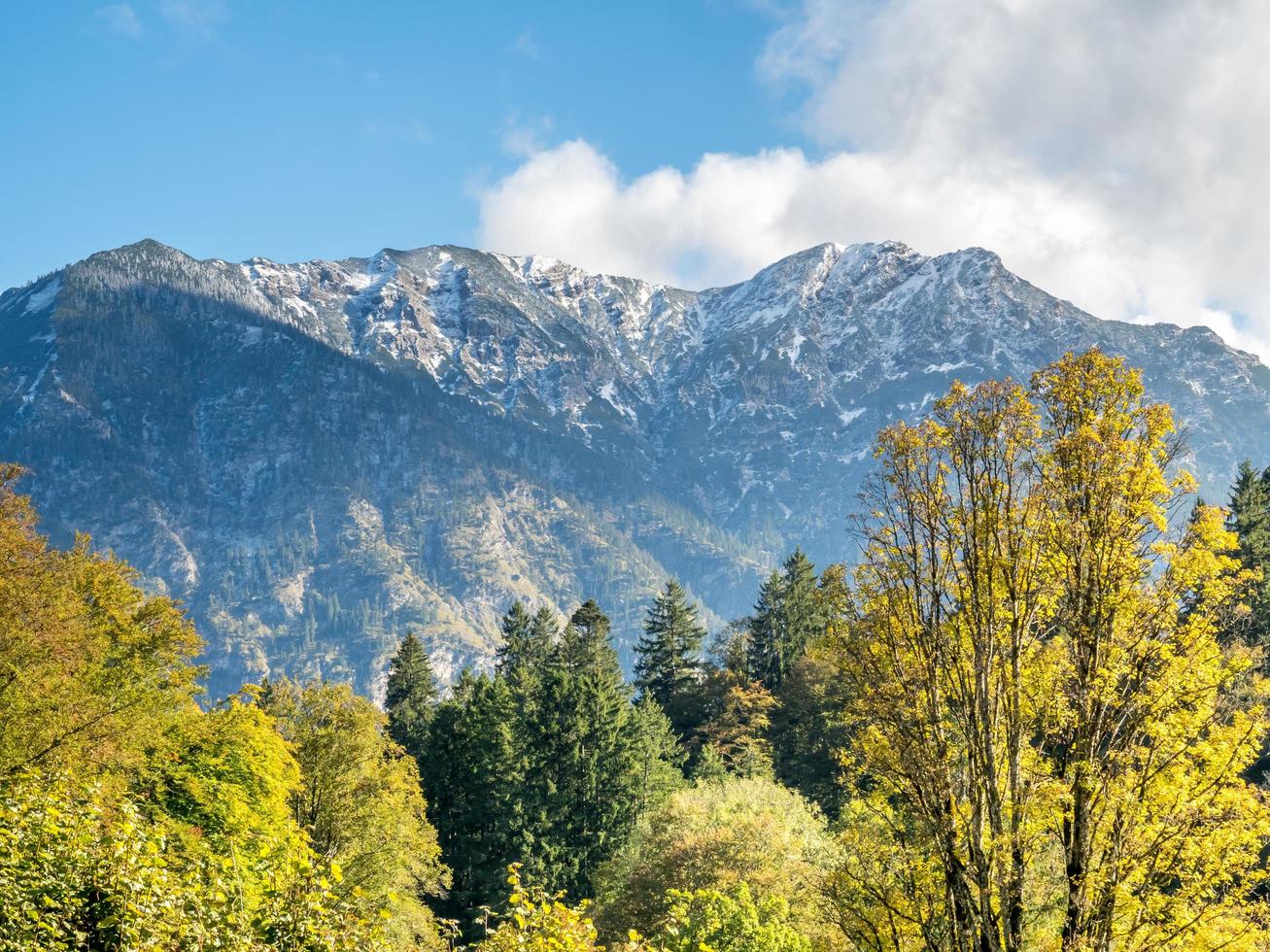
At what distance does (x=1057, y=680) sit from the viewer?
10.8 metres

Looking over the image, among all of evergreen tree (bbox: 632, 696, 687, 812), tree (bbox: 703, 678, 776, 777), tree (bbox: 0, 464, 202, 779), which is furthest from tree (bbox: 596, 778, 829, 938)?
tree (bbox: 703, 678, 776, 777)

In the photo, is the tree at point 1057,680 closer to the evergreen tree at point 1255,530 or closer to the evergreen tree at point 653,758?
the evergreen tree at point 653,758

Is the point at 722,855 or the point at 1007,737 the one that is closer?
the point at 1007,737

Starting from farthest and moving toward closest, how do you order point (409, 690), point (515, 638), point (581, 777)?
point (515, 638) < point (409, 690) < point (581, 777)

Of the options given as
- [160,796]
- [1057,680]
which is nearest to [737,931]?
[1057,680]

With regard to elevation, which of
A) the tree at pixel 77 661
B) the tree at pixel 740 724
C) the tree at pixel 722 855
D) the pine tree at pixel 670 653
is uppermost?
the pine tree at pixel 670 653

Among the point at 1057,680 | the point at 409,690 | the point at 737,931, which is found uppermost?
the point at 409,690

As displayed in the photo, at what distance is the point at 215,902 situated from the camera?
11.1 meters

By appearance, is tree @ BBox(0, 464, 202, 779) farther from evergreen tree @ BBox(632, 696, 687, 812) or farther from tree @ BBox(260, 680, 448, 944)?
evergreen tree @ BBox(632, 696, 687, 812)

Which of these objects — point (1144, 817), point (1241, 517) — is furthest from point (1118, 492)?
point (1241, 517)

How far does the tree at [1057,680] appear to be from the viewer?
10219mm

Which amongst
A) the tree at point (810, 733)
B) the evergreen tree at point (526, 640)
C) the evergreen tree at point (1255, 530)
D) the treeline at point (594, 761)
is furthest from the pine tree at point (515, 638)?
the evergreen tree at point (1255, 530)

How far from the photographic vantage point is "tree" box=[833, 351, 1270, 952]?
33.5ft

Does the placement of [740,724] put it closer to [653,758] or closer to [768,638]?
[653,758]
